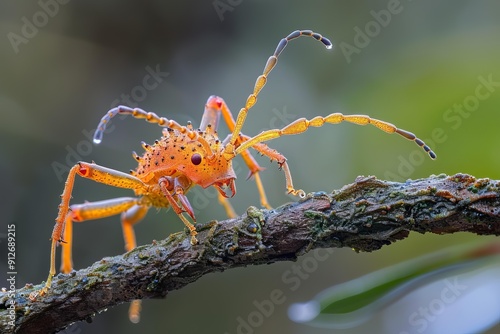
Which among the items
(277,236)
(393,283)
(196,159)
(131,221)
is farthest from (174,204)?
(393,283)

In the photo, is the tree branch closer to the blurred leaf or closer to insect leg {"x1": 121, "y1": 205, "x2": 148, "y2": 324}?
the blurred leaf

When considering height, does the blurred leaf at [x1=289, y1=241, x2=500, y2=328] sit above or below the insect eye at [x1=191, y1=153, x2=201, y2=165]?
below

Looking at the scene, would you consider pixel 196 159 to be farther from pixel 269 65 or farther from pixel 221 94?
pixel 221 94

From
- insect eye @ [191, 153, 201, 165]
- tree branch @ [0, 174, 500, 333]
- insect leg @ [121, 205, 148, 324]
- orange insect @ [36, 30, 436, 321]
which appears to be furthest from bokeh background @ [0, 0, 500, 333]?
tree branch @ [0, 174, 500, 333]

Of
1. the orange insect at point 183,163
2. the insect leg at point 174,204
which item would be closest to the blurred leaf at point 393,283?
the orange insect at point 183,163

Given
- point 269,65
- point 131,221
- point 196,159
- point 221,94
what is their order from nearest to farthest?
point 269,65 → point 196,159 → point 131,221 → point 221,94
